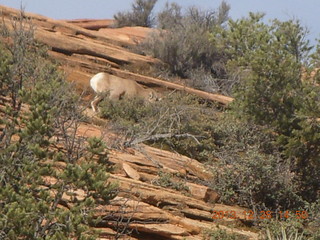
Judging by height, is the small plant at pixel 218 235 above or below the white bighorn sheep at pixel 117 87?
below

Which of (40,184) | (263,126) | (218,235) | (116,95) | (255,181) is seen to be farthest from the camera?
(116,95)

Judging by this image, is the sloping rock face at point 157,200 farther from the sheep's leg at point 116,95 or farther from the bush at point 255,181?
the sheep's leg at point 116,95

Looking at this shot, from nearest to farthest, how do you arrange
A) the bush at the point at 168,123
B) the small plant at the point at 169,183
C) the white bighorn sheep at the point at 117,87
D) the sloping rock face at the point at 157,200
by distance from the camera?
the sloping rock face at the point at 157,200 → the small plant at the point at 169,183 → the bush at the point at 168,123 → the white bighorn sheep at the point at 117,87

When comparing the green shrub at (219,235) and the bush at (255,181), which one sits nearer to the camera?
the green shrub at (219,235)

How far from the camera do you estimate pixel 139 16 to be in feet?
99.2

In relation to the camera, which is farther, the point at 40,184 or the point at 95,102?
the point at 95,102

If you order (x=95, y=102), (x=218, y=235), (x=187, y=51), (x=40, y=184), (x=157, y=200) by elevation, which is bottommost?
(x=218, y=235)

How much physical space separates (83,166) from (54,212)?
568 millimetres

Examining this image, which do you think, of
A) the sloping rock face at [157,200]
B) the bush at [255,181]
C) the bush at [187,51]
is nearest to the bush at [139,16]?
the bush at [187,51]

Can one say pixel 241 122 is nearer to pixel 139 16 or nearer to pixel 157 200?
pixel 157 200

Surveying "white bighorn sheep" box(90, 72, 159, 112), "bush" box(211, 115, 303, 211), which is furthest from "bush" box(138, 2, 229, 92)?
"bush" box(211, 115, 303, 211)

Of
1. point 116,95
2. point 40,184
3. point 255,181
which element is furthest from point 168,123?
point 40,184

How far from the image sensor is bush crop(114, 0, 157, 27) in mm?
29828

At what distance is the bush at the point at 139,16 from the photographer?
29828 mm
